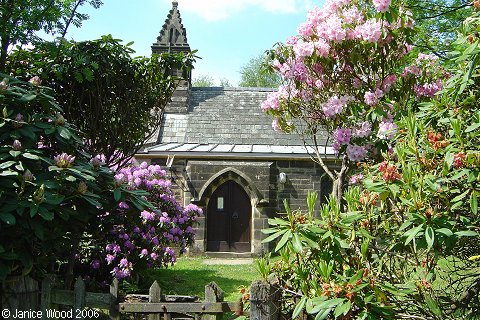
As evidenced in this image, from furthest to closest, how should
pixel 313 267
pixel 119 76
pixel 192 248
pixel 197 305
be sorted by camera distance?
pixel 192 248 < pixel 119 76 < pixel 197 305 < pixel 313 267

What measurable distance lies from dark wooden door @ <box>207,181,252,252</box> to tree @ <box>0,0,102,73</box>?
11.2 meters

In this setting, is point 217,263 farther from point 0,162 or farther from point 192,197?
point 0,162

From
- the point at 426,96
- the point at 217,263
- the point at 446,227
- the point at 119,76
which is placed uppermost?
the point at 119,76

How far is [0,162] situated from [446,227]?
3598mm

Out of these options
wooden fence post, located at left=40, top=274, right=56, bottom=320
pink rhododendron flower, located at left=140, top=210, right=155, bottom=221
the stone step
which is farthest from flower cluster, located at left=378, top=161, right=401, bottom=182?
the stone step

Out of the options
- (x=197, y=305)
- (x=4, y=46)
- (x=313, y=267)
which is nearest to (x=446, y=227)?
(x=313, y=267)

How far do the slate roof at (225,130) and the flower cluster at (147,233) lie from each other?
6.69 m

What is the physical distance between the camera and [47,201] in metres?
3.97

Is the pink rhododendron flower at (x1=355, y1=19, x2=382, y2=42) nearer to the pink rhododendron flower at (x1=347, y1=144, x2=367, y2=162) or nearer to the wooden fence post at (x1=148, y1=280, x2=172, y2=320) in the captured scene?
the pink rhododendron flower at (x1=347, y1=144, x2=367, y2=162)

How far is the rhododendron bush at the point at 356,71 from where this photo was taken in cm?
487

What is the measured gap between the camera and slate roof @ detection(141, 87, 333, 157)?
17.3 meters

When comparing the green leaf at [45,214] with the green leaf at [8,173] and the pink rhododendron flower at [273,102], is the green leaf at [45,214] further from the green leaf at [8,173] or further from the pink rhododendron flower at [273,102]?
the pink rhododendron flower at [273,102]

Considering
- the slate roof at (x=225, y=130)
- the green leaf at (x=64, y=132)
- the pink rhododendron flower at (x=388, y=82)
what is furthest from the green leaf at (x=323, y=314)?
the slate roof at (x=225, y=130)

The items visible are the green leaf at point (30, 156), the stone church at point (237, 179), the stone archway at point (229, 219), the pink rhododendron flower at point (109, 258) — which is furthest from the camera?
the stone archway at point (229, 219)
